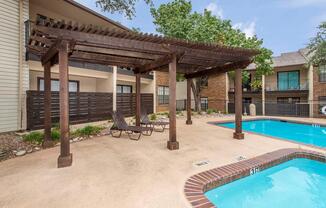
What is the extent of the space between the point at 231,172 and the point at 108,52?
15.1 ft

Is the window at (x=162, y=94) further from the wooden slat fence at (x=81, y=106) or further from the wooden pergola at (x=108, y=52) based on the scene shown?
the wooden pergola at (x=108, y=52)

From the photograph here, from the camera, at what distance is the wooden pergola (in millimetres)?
4484

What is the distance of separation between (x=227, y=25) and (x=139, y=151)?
1559cm

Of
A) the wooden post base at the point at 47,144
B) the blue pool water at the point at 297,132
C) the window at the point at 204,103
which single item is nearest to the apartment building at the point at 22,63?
the wooden post base at the point at 47,144

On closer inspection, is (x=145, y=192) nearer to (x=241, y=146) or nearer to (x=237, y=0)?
(x=241, y=146)

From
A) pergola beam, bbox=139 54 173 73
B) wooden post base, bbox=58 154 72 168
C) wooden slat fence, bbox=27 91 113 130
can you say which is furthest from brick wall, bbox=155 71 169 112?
wooden post base, bbox=58 154 72 168

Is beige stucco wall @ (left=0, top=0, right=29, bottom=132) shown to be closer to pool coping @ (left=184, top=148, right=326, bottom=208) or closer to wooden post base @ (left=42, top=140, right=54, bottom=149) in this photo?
wooden post base @ (left=42, top=140, right=54, bottom=149)

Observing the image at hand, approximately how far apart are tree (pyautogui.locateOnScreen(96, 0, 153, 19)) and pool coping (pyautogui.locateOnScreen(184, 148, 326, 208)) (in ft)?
18.0

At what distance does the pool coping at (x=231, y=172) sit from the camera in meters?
3.23

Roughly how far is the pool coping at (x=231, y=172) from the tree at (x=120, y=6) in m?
5.50

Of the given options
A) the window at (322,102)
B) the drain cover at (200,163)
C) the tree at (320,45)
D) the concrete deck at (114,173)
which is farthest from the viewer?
the window at (322,102)

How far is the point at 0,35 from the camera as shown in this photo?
7.86 metres

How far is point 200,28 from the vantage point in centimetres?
1422

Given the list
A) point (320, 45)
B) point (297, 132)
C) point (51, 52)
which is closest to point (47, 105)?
point (51, 52)
